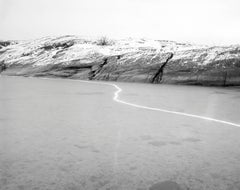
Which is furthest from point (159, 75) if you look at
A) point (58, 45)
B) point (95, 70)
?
point (58, 45)

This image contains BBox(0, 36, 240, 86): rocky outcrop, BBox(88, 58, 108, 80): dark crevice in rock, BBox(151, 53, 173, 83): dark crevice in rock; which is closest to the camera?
BBox(0, 36, 240, 86): rocky outcrop

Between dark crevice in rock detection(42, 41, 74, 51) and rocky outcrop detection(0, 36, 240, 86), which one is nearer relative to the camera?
rocky outcrop detection(0, 36, 240, 86)

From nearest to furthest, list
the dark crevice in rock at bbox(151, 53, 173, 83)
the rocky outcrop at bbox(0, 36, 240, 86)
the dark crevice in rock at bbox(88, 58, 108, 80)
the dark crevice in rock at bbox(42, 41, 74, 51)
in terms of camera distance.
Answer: the rocky outcrop at bbox(0, 36, 240, 86) → the dark crevice in rock at bbox(151, 53, 173, 83) → the dark crevice in rock at bbox(88, 58, 108, 80) → the dark crevice in rock at bbox(42, 41, 74, 51)

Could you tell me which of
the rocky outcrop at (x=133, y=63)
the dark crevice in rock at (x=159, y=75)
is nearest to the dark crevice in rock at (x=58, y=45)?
the rocky outcrop at (x=133, y=63)

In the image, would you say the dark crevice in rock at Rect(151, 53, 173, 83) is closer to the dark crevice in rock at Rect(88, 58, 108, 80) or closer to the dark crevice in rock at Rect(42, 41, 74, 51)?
the dark crevice in rock at Rect(88, 58, 108, 80)

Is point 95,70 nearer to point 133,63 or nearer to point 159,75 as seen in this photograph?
point 133,63

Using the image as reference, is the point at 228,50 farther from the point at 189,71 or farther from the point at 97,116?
the point at 97,116

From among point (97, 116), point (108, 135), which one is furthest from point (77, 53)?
point (108, 135)

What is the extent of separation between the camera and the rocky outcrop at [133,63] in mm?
9938

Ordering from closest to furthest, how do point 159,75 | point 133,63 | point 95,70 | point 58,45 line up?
point 159,75 < point 133,63 < point 95,70 < point 58,45

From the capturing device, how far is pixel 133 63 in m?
12.1

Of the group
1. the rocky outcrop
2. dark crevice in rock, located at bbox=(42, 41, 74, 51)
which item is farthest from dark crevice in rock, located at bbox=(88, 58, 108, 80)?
dark crevice in rock, located at bbox=(42, 41, 74, 51)

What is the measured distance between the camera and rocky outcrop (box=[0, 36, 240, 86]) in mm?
9938

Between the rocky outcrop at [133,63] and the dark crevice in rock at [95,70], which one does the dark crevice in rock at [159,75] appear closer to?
the rocky outcrop at [133,63]
